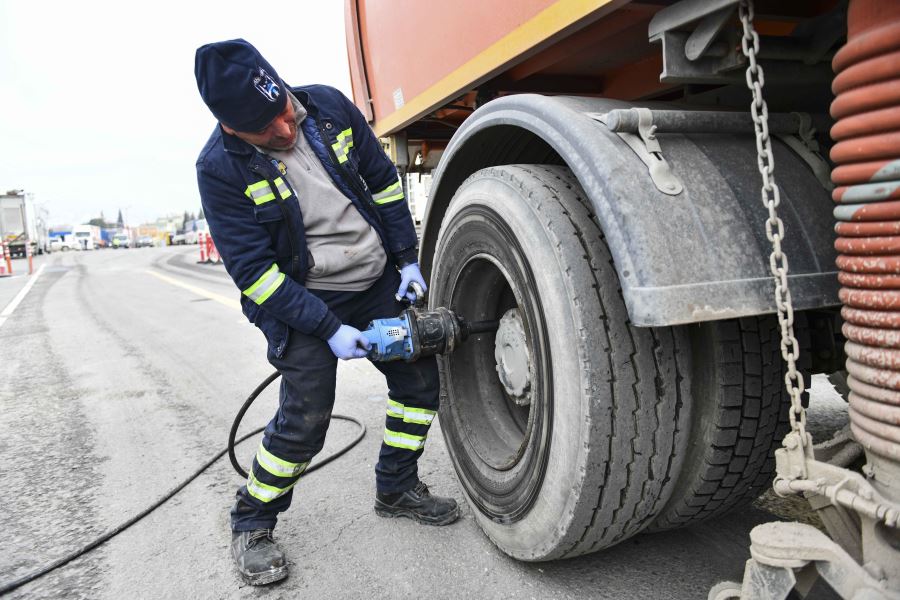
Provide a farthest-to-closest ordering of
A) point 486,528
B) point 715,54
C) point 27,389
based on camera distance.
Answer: point 27,389, point 486,528, point 715,54

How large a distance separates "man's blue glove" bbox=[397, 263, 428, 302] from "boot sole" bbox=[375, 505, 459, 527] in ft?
2.73

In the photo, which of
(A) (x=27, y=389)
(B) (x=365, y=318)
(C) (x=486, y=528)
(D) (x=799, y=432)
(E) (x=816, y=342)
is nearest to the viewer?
(D) (x=799, y=432)

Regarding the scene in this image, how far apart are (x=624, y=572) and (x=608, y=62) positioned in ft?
5.53

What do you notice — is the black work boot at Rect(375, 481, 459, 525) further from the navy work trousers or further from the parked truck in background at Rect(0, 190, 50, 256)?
the parked truck in background at Rect(0, 190, 50, 256)

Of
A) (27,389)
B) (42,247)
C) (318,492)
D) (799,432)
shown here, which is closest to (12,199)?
(42,247)

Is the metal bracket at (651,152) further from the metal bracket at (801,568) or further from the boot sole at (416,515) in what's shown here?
the boot sole at (416,515)

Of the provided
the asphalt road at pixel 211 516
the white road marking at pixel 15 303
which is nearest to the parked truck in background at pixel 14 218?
the white road marking at pixel 15 303

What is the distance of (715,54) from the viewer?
155 cm

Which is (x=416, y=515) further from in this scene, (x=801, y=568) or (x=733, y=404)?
(x=801, y=568)

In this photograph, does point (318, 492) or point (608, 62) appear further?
point (318, 492)

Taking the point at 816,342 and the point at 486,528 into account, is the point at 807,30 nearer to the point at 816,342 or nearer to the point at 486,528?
the point at 816,342

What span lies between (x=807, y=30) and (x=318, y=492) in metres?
2.47

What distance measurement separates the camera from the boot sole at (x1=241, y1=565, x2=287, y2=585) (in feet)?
7.25

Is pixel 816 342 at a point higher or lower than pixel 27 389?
higher
